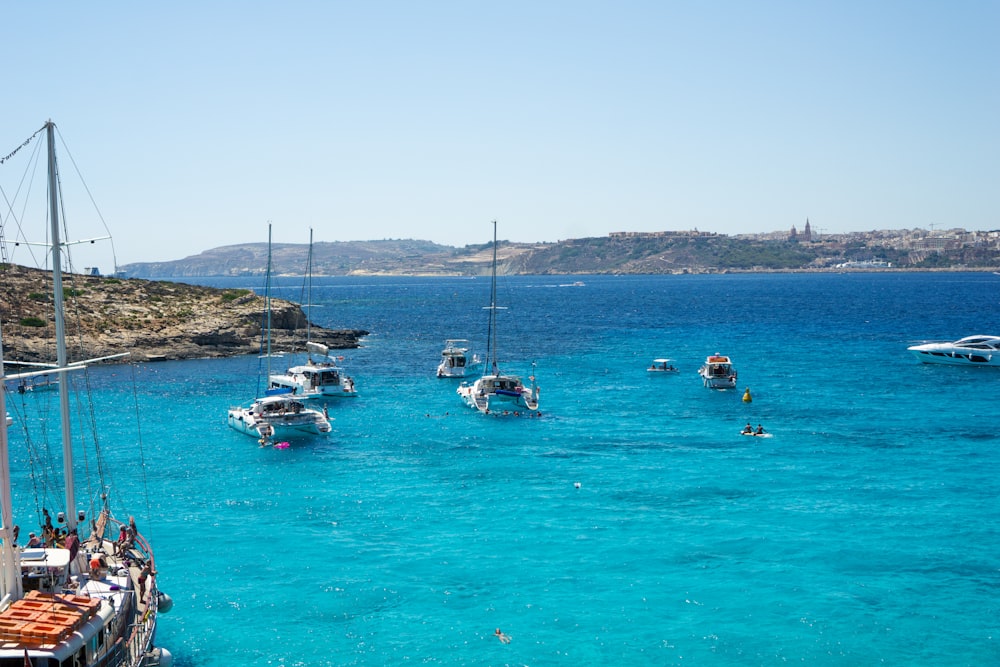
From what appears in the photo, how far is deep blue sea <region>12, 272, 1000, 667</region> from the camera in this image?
2859 cm

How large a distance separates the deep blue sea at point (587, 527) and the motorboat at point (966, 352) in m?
10.2

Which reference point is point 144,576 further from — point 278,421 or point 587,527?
point 278,421

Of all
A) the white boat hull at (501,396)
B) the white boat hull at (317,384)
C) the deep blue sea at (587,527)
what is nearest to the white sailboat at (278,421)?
the deep blue sea at (587,527)

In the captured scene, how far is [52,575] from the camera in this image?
22562mm

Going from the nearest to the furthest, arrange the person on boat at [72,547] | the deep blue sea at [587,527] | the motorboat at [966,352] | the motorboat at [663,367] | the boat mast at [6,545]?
the boat mast at [6,545] < the person on boat at [72,547] < the deep blue sea at [587,527] < the motorboat at [966,352] < the motorboat at [663,367]

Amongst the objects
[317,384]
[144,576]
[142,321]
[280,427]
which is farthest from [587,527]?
[142,321]

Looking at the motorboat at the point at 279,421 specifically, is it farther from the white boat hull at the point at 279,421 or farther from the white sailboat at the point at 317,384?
the white sailboat at the point at 317,384

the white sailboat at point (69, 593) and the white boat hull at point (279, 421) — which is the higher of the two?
the white sailboat at point (69, 593)

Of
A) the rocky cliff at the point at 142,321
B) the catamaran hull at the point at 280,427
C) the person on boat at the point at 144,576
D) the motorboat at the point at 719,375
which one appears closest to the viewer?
the person on boat at the point at 144,576

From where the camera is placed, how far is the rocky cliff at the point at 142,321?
9069 cm

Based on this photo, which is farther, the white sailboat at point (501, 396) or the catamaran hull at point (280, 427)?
the white sailboat at point (501, 396)

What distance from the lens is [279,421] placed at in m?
58.0

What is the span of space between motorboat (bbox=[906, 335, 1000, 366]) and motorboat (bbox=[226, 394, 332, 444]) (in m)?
64.2

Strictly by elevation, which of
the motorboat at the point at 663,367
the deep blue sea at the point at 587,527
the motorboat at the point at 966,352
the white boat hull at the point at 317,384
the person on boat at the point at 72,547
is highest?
the motorboat at the point at 966,352
